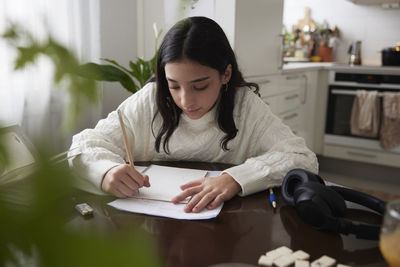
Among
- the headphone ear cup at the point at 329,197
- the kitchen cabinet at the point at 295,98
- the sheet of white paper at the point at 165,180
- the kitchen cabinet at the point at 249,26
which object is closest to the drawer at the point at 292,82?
the kitchen cabinet at the point at 295,98

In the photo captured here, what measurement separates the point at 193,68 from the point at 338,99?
2536 mm

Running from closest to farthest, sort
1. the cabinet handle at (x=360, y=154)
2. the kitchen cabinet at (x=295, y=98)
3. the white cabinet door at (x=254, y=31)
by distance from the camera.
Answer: the white cabinet door at (x=254, y=31)
the kitchen cabinet at (x=295, y=98)
the cabinet handle at (x=360, y=154)

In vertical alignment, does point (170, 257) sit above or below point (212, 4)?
below

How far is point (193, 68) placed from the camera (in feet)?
3.92

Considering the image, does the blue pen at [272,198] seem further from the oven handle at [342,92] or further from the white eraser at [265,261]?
the oven handle at [342,92]

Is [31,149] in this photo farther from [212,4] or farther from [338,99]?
[338,99]

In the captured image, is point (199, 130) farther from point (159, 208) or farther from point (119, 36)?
point (119, 36)

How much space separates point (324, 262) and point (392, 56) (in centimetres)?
322

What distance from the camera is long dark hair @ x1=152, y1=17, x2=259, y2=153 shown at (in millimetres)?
1217

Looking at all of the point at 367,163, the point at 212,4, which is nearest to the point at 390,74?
the point at 367,163

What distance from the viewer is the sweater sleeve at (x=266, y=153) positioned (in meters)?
0.99

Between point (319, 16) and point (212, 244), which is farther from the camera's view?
point (319, 16)

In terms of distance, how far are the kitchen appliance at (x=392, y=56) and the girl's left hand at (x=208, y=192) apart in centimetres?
295

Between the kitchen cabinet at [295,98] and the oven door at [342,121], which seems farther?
the oven door at [342,121]
